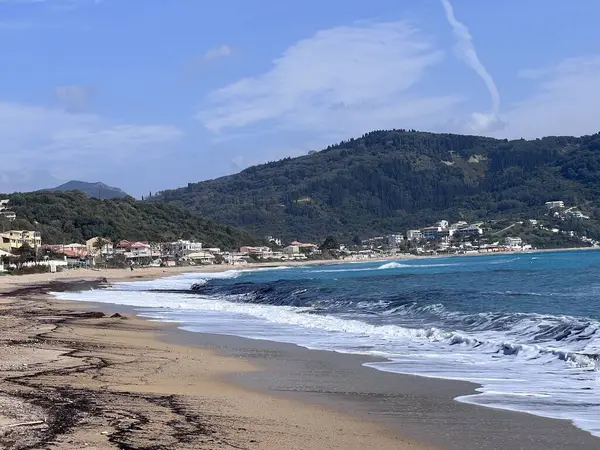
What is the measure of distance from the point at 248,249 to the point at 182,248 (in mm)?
19074

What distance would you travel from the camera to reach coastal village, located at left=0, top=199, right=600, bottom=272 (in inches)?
3474

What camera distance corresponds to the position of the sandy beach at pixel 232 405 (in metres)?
6.95

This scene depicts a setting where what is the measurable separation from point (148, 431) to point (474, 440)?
3.01m

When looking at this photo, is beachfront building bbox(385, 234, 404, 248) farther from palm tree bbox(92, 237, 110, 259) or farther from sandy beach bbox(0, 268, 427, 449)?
sandy beach bbox(0, 268, 427, 449)

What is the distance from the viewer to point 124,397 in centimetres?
873

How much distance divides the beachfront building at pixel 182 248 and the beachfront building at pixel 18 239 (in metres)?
23.1

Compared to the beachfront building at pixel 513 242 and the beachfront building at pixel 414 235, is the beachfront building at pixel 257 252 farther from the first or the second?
the beachfront building at pixel 414 235

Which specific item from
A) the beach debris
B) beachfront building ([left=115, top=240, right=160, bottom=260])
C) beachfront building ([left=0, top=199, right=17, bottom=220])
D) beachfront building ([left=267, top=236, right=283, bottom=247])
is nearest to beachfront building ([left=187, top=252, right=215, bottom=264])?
beachfront building ([left=115, top=240, right=160, bottom=260])

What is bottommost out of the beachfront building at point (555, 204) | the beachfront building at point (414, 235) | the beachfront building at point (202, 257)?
the beachfront building at point (202, 257)

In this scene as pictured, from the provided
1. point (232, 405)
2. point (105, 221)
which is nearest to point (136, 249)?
point (105, 221)

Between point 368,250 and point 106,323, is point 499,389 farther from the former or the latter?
point 368,250

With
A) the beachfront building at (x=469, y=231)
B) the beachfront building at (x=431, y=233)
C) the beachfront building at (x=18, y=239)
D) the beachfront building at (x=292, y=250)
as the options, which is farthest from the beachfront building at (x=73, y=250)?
the beachfront building at (x=431, y=233)

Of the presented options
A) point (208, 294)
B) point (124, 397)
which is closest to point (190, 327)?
point (124, 397)

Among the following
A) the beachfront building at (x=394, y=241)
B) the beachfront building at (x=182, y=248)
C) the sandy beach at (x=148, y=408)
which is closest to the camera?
the sandy beach at (x=148, y=408)
